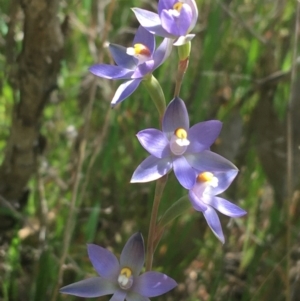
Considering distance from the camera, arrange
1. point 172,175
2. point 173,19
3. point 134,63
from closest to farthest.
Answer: point 173,19 → point 134,63 → point 172,175

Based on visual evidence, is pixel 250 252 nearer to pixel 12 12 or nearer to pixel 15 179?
pixel 15 179

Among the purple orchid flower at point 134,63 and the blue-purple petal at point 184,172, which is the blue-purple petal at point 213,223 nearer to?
the blue-purple petal at point 184,172

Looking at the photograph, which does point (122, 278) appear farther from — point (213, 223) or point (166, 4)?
point (166, 4)

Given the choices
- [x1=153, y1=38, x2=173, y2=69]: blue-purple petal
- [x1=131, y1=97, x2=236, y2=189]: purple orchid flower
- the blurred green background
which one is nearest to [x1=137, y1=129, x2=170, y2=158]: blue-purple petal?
[x1=131, y1=97, x2=236, y2=189]: purple orchid flower

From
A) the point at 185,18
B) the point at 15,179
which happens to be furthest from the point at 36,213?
the point at 185,18

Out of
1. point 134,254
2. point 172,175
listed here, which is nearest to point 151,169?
point 134,254

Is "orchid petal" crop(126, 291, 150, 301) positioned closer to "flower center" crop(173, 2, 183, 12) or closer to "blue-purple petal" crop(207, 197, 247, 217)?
"blue-purple petal" crop(207, 197, 247, 217)
